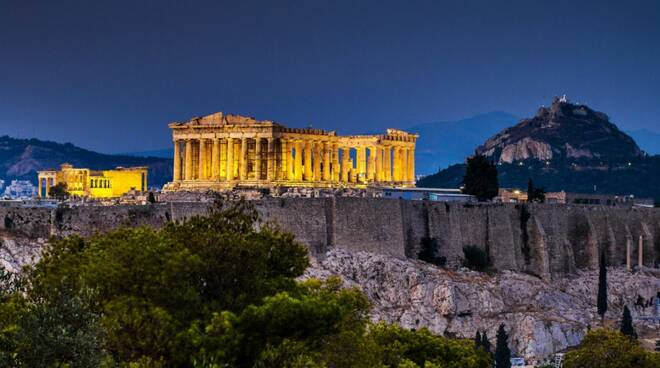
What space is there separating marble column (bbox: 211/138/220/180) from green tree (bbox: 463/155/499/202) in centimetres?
1584

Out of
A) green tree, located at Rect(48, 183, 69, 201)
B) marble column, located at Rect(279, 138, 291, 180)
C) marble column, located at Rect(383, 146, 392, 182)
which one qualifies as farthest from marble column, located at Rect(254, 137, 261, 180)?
green tree, located at Rect(48, 183, 69, 201)

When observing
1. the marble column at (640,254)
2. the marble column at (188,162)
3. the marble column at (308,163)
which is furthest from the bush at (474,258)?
the marble column at (188,162)

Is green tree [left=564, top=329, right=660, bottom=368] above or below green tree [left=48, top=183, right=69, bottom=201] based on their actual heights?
below

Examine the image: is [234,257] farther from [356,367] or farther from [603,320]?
[603,320]

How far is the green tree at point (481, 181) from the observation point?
73438mm

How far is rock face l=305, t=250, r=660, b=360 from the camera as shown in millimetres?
53344

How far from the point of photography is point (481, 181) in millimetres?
73500

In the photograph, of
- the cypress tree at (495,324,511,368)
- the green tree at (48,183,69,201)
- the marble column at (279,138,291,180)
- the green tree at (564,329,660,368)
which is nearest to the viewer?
the green tree at (564,329,660,368)

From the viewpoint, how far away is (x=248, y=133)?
241 feet

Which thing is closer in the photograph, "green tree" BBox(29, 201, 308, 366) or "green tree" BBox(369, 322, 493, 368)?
"green tree" BBox(29, 201, 308, 366)

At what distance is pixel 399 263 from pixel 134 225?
14.1 metres

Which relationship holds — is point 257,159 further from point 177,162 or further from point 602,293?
point 602,293

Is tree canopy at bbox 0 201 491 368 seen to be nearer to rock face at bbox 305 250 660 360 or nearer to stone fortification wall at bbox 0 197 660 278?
stone fortification wall at bbox 0 197 660 278

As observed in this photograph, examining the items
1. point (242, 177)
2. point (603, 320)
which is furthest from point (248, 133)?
point (603, 320)
